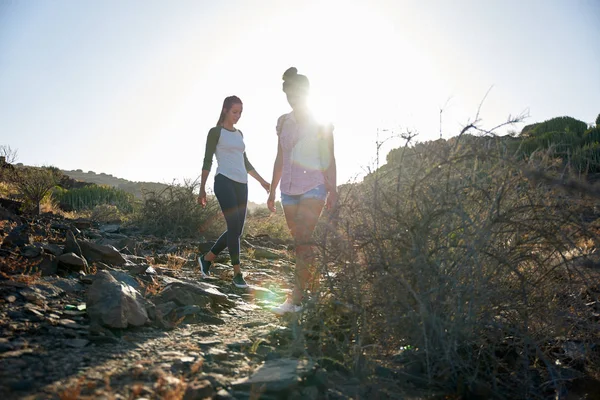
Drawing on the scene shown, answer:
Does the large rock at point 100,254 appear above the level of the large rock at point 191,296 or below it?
above

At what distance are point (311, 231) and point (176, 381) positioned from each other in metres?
1.81

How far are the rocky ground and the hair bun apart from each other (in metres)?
2.09

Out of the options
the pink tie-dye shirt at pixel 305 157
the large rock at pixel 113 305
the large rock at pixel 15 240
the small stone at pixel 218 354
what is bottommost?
the small stone at pixel 218 354

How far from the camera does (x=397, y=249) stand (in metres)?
2.72

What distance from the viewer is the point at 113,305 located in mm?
2871

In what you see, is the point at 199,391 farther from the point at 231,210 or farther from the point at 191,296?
the point at 231,210

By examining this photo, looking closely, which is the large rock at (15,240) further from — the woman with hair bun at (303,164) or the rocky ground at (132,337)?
the woman with hair bun at (303,164)

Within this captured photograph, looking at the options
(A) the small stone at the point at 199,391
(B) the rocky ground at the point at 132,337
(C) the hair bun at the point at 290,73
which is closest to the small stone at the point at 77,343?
(B) the rocky ground at the point at 132,337

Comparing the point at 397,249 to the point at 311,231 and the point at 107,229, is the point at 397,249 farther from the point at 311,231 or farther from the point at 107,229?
the point at 107,229

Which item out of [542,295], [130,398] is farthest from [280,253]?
[130,398]

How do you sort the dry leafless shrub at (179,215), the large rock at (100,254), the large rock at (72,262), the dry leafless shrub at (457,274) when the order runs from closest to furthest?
the dry leafless shrub at (457,274), the large rock at (72,262), the large rock at (100,254), the dry leafless shrub at (179,215)

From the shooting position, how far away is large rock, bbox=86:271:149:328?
2818 millimetres

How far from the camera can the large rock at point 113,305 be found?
9.25 feet

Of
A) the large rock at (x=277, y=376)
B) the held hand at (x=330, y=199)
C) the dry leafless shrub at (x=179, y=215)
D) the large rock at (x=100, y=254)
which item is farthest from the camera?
the dry leafless shrub at (x=179, y=215)
